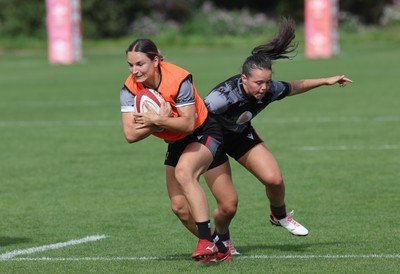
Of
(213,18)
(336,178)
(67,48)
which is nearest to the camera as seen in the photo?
(336,178)

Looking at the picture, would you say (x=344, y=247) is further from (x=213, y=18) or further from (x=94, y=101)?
(x=213, y=18)

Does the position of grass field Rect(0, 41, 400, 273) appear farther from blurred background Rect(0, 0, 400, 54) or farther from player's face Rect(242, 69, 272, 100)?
blurred background Rect(0, 0, 400, 54)

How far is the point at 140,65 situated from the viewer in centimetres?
808

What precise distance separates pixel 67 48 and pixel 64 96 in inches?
626

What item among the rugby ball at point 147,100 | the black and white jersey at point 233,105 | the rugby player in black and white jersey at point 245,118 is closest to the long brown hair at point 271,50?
the rugby player in black and white jersey at point 245,118

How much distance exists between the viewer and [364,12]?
66375mm

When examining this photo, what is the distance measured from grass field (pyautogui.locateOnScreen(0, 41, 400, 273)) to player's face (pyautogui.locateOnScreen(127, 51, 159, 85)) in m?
1.43

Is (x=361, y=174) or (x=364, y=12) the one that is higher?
(x=361, y=174)

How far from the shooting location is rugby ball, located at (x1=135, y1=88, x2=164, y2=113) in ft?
26.2

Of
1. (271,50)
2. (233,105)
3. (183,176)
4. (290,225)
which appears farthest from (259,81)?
(290,225)

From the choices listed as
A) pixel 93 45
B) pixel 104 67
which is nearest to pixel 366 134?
pixel 104 67

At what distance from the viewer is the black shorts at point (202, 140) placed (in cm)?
842

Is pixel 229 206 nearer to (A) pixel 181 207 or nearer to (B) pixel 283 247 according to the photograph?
(A) pixel 181 207

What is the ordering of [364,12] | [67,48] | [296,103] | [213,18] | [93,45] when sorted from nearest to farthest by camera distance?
[296,103] < [67,48] < [93,45] < [213,18] < [364,12]
